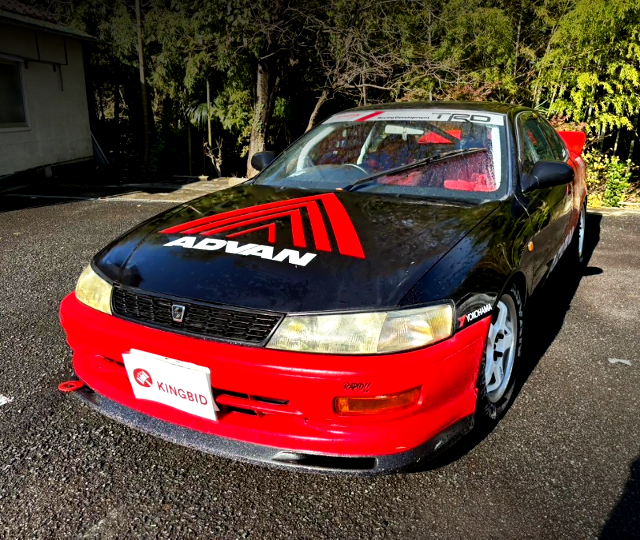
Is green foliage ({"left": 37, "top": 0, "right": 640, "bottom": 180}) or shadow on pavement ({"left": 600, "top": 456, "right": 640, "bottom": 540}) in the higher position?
green foliage ({"left": 37, "top": 0, "right": 640, "bottom": 180})

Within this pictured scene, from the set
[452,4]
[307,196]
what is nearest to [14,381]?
[307,196]

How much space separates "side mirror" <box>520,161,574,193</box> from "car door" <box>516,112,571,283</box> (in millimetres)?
47

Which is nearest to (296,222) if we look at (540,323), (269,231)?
(269,231)

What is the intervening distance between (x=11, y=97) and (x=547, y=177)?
9.31 metres

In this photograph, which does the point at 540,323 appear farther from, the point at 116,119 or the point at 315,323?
the point at 116,119

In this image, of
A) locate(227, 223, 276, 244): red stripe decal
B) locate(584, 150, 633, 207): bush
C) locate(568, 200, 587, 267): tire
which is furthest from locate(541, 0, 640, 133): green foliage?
locate(227, 223, 276, 244): red stripe decal

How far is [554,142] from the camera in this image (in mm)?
4148

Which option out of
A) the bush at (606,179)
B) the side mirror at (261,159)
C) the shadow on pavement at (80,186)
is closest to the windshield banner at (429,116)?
the side mirror at (261,159)

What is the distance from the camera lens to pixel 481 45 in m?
8.12

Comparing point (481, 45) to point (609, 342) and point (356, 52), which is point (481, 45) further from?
point (609, 342)

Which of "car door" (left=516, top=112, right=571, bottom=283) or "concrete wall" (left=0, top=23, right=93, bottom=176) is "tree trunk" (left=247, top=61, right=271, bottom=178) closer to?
"concrete wall" (left=0, top=23, right=93, bottom=176)

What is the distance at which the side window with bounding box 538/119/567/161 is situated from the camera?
401cm

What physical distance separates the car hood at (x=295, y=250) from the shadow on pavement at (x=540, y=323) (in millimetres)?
679

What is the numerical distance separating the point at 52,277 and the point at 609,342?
3923mm
